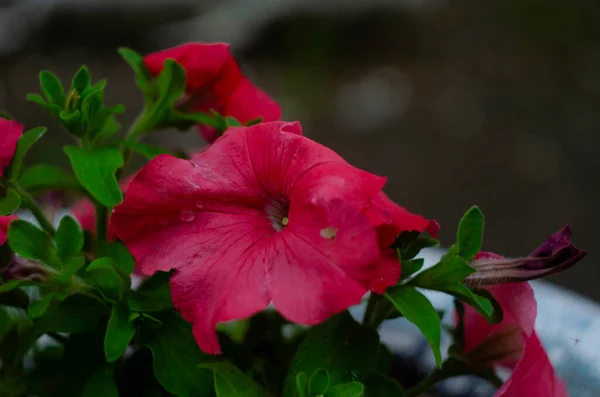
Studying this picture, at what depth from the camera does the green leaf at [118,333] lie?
1.23 ft

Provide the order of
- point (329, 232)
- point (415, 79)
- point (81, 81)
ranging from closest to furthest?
point (329, 232) → point (81, 81) → point (415, 79)

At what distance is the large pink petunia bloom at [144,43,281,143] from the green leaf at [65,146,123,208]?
0.32 ft

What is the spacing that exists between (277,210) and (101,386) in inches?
5.9

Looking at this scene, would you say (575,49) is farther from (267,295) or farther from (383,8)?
(267,295)

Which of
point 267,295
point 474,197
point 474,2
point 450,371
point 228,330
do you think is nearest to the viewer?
point 267,295

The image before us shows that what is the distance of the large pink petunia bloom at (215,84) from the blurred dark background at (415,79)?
1400mm

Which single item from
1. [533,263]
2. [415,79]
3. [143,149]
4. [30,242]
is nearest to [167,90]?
[143,149]

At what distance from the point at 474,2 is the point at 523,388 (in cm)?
293

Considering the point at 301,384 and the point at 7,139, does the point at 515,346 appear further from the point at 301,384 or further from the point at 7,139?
the point at 7,139

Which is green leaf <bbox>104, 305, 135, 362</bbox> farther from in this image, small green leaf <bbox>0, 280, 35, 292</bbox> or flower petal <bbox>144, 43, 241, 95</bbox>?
flower petal <bbox>144, 43, 241, 95</bbox>

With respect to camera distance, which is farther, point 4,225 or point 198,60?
point 198,60

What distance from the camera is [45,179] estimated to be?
46cm

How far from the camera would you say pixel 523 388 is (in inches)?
16.2

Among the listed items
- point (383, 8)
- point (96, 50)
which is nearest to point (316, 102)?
point (383, 8)
